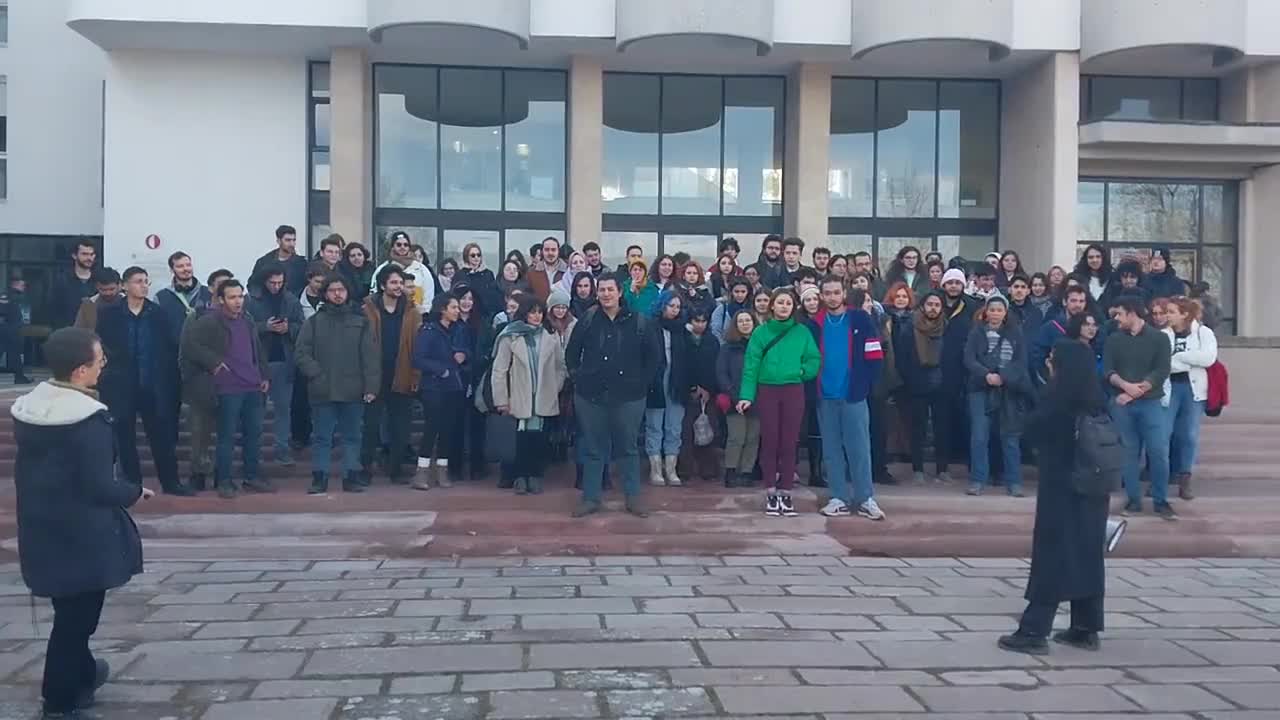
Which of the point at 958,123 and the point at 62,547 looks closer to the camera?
the point at 62,547

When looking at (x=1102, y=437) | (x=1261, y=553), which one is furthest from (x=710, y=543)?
(x=1261, y=553)

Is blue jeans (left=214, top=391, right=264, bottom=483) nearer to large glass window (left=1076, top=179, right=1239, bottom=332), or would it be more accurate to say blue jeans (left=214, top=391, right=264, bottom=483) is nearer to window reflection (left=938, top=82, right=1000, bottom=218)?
window reflection (left=938, top=82, right=1000, bottom=218)

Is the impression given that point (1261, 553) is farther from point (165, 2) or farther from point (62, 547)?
point (165, 2)

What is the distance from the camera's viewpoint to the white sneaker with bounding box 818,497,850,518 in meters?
9.82

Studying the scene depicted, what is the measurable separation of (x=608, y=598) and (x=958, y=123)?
14169mm

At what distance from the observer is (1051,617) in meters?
6.38

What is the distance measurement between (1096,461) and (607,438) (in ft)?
14.3

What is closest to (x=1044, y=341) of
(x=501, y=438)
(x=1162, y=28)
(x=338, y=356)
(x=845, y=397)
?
(x=845, y=397)

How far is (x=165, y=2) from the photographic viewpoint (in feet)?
53.7

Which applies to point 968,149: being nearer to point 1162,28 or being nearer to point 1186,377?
point 1162,28

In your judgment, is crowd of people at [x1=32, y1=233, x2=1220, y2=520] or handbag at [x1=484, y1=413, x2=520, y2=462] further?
handbag at [x1=484, y1=413, x2=520, y2=462]

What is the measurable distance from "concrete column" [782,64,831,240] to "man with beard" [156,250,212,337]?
998cm

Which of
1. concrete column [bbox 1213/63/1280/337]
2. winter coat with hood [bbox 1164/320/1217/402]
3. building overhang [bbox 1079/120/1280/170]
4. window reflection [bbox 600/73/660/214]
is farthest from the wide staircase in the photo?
concrete column [bbox 1213/63/1280/337]

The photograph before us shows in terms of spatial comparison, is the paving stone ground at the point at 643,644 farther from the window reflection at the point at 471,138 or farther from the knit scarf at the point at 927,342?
the window reflection at the point at 471,138
